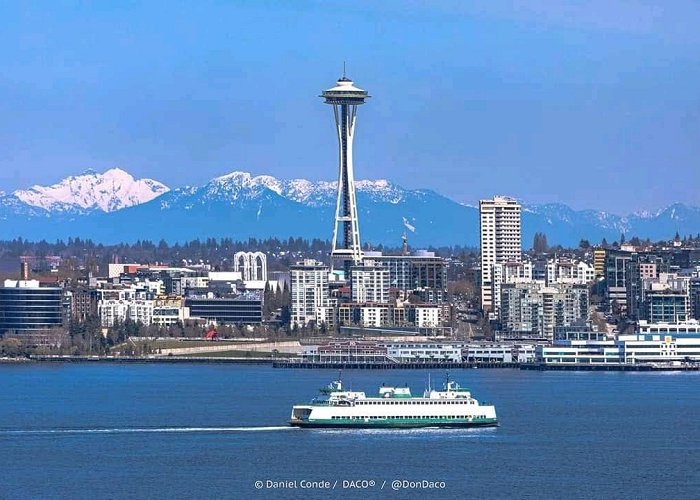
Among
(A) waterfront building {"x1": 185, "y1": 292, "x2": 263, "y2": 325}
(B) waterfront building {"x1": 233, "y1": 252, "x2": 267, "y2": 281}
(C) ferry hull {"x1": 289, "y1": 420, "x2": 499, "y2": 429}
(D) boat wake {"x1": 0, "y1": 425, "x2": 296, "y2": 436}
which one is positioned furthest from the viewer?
(B) waterfront building {"x1": 233, "y1": 252, "x2": 267, "y2": 281}

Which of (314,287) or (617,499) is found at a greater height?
(314,287)

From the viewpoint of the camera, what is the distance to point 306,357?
8212 cm

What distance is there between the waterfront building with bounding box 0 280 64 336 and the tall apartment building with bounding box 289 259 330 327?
1091 centimetres

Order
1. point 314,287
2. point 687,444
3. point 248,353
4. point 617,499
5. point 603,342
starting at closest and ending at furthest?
point 617,499 → point 687,444 → point 603,342 → point 248,353 → point 314,287

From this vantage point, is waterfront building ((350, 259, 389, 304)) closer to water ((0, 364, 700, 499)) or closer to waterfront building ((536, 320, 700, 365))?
waterfront building ((536, 320, 700, 365))

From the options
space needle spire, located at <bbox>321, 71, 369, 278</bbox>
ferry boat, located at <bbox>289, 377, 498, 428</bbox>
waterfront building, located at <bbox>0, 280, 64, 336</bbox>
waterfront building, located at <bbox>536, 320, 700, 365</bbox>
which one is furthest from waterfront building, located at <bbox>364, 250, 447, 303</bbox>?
ferry boat, located at <bbox>289, 377, 498, 428</bbox>

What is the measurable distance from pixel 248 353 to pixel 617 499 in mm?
52991

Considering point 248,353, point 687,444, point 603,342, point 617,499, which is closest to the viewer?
point 617,499

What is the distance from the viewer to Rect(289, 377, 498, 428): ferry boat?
44.1 metres

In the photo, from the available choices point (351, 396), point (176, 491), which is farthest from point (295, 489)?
point (351, 396)

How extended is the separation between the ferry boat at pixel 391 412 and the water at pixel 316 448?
44 centimetres

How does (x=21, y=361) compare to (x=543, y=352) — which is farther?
(x=21, y=361)

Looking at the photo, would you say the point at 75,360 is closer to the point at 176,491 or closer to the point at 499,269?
the point at 499,269

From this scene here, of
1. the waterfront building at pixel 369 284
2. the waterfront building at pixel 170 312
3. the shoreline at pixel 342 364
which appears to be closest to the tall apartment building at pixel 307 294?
the waterfront building at pixel 369 284
